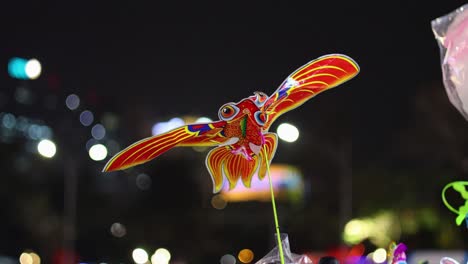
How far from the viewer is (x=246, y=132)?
206 centimetres

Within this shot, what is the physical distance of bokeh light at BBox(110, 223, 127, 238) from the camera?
1315 cm

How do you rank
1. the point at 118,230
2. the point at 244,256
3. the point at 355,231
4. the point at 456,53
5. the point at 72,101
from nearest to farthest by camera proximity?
the point at 456,53
the point at 244,256
the point at 72,101
the point at 355,231
the point at 118,230

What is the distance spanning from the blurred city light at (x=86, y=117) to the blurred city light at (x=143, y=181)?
4748 millimetres

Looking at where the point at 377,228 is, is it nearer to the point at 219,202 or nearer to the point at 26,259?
the point at 219,202

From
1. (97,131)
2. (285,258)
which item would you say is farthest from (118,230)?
(285,258)

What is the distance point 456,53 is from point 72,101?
8.43 meters

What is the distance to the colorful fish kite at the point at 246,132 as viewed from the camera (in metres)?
1.92

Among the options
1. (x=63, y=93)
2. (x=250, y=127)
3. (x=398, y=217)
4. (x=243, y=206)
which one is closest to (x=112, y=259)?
(x=63, y=93)

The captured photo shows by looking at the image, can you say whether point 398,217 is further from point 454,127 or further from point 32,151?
point 32,151

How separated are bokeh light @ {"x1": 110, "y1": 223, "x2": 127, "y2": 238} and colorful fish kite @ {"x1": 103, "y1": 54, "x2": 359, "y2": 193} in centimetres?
1095

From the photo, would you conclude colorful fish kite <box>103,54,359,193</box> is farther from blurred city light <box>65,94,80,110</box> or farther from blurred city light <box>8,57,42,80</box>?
blurred city light <box>65,94,80,110</box>

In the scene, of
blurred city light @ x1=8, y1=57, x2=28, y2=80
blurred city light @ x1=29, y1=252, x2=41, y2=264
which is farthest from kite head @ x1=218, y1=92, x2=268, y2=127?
blurred city light @ x1=29, y1=252, x2=41, y2=264

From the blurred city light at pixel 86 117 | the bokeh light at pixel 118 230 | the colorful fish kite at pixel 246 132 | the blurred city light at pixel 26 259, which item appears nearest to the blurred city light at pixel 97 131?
the blurred city light at pixel 86 117

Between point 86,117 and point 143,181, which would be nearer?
point 86,117
